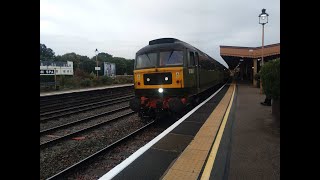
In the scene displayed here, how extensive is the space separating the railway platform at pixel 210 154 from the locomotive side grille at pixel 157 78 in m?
2.34

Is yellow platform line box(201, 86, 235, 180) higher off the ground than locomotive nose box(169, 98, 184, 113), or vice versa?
locomotive nose box(169, 98, 184, 113)

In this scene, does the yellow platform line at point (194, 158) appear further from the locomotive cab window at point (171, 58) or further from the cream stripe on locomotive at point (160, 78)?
the locomotive cab window at point (171, 58)

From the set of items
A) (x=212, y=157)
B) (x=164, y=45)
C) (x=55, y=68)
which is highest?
(x=55, y=68)

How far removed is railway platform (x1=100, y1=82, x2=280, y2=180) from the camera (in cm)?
490

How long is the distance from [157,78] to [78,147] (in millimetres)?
4272

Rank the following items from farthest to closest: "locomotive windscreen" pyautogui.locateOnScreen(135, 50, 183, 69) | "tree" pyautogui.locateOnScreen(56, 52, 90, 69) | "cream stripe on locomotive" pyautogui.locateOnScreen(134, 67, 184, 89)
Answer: "tree" pyautogui.locateOnScreen(56, 52, 90, 69)
"locomotive windscreen" pyautogui.locateOnScreen(135, 50, 183, 69)
"cream stripe on locomotive" pyautogui.locateOnScreen(134, 67, 184, 89)

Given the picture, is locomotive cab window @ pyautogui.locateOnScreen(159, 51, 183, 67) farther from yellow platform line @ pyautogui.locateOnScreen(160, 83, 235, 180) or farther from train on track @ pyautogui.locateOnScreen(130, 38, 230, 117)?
yellow platform line @ pyautogui.locateOnScreen(160, 83, 235, 180)

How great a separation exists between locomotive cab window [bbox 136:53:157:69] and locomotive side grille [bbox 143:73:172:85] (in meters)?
0.43

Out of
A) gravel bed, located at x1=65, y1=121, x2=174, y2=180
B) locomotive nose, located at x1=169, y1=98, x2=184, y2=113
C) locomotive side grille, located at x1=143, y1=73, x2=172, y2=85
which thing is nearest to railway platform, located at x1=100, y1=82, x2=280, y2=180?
gravel bed, located at x1=65, y1=121, x2=174, y2=180

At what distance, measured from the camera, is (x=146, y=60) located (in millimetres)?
11945

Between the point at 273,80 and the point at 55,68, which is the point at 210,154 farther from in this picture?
the point at 55,68

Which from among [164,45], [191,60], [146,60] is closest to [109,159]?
[146,60]
